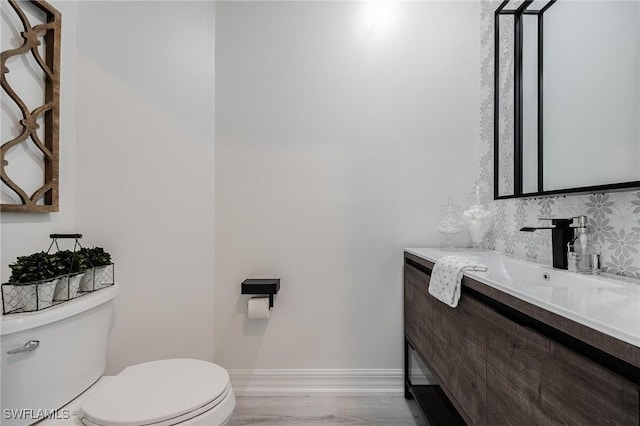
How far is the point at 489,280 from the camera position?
0.88 meters

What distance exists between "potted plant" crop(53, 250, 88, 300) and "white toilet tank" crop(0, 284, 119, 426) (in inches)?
1.9

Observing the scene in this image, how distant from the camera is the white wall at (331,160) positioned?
179 centimetres

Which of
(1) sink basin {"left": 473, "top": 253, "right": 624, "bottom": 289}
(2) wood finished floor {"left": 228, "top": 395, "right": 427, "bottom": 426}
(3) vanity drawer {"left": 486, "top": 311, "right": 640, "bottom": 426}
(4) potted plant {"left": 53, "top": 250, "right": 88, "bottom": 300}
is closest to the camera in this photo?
(3) vanity drawer {"left": 486, "top": 311, "right": 640, "bottom": 426}

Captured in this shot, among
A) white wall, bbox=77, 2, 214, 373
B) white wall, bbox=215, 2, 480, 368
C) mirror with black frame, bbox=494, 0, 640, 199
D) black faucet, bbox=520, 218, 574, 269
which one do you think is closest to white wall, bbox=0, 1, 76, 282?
white wall, bbox=77, 2, 214, 373

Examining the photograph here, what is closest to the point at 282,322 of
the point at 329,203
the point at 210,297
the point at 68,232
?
the point at 210,297

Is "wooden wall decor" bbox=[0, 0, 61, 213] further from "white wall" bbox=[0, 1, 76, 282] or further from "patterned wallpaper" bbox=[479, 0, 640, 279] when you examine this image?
"patterned wallpaper" bbox=[479, 0, 640, 279]

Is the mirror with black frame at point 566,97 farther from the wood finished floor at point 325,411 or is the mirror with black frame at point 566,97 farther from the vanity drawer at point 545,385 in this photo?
the wood finished floor at point 325,411

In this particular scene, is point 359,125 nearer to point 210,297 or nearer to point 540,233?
point 540,233

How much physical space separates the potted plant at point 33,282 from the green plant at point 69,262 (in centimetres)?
4

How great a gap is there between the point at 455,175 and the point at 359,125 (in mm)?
598

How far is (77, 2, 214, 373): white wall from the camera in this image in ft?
5.42

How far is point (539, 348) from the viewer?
2.21ft

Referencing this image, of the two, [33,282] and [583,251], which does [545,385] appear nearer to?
[583,251]

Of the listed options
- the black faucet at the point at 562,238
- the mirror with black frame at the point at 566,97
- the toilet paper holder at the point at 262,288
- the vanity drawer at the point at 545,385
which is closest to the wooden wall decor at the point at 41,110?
the toilet paper holder at the point at 262,288
